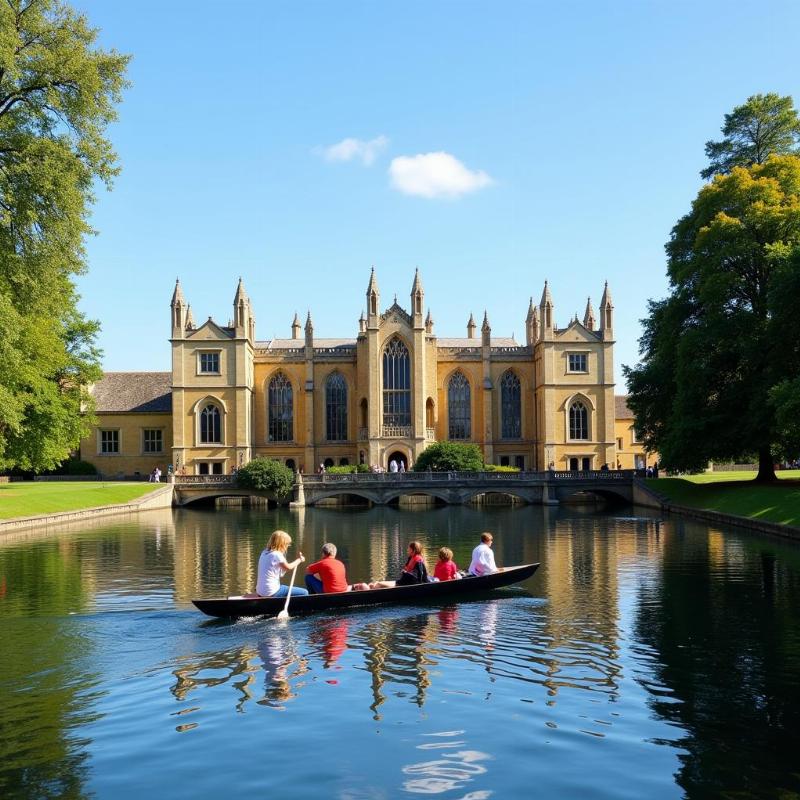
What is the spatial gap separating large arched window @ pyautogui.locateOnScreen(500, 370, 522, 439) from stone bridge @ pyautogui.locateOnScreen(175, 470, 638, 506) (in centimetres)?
1523

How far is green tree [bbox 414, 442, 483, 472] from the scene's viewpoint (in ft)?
202

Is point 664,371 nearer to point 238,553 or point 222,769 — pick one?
point 238,553

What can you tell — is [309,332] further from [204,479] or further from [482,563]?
[482,563]

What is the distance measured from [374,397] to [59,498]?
99.7 ft

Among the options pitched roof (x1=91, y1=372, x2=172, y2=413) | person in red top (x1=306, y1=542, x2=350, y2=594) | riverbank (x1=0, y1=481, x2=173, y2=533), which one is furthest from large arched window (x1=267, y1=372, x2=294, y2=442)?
person in red top (x1=306, y1=542, x2=350, y2=594)

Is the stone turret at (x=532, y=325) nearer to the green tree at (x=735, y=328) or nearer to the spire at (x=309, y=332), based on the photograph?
the spire at (x=309, y=332)

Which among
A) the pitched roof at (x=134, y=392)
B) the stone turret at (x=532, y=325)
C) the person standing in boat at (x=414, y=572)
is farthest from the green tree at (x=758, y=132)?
the pitched roof at (x=134, y=392)

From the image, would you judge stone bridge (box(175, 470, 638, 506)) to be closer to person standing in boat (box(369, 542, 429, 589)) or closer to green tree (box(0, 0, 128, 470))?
green tree (box(0, 0, 128, 470))

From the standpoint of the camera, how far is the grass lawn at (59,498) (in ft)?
132

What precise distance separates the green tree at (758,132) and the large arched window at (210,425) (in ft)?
145

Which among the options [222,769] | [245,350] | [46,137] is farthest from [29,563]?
[245,350]

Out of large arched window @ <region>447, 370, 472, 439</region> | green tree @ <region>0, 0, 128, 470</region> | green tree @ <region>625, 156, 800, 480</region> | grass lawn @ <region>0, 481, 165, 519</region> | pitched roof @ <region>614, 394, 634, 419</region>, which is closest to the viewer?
green tree @ <region>0, 0, 128, 470</region>

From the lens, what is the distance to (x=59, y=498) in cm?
4600

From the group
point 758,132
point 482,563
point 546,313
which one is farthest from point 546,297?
point 482,563
